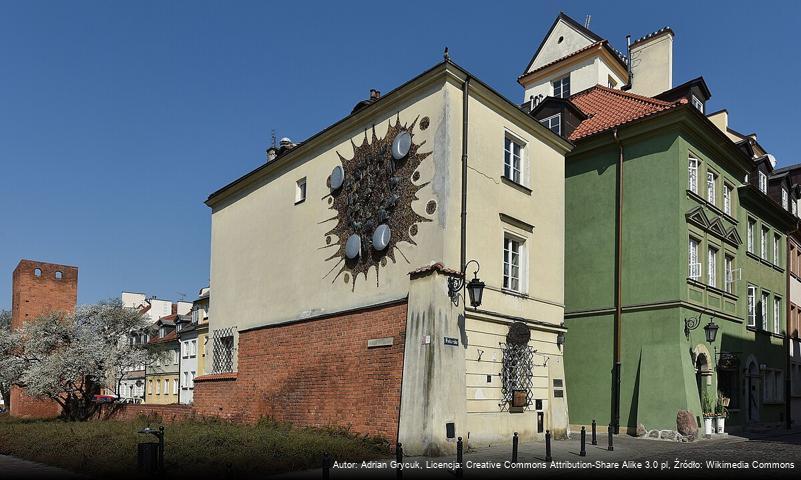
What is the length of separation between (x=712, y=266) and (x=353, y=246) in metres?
13.4

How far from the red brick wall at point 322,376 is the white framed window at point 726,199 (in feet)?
49.8

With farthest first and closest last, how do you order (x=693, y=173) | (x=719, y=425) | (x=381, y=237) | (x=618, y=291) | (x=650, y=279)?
(x=693, y=173) → (x=618, y=291) → (x=650, y=279) → (x=719, y=425) → (x=381, y=237)

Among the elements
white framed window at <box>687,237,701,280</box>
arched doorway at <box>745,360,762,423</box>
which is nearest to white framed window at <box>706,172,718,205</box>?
white framed window at <box>687,237,701,280</box>

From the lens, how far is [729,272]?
88.4 ft

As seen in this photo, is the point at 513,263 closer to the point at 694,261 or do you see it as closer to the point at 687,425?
the point at 687,425

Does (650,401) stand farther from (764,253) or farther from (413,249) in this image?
(764,253)

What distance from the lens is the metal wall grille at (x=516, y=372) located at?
61.2 ft

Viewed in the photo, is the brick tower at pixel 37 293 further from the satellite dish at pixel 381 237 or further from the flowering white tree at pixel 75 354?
the satellite dish at pixel 381 237

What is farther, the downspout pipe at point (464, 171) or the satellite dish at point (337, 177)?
the satellite dish at point (337, 177)

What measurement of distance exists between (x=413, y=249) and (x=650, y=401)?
9.58 metres

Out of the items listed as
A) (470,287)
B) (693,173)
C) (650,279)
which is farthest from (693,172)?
(470,287)

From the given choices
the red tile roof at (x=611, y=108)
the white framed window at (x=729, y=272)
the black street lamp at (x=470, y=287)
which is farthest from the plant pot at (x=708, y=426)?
the red tile roof at (x=611, y=108)

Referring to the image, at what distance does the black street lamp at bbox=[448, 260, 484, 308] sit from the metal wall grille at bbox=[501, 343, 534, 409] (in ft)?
7.76

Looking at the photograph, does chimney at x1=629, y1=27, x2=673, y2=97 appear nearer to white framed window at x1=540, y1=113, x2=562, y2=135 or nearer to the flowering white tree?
white framed window at x1=540, y1=113, x2=562, y2=135
